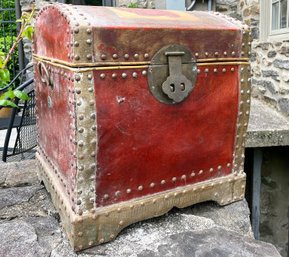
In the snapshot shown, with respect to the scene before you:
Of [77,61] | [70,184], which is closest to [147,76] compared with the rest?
[77,61]

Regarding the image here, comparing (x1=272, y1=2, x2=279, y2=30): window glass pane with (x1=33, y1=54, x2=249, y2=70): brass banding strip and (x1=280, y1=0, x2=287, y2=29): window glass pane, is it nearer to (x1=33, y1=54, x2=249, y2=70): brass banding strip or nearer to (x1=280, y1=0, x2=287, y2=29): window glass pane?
(x1=280, y1=0, x2=287, y2=29): window glass pane

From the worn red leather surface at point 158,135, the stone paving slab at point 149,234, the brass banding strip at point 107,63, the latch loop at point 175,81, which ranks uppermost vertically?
the brass banding strip at point 107,63

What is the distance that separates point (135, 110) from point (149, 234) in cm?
53

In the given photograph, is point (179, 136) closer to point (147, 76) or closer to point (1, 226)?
point (147, 76)

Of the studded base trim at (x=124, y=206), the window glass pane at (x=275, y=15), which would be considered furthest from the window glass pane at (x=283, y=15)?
the studded base trim at (x=124, y=206)

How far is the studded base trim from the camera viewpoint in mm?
1344

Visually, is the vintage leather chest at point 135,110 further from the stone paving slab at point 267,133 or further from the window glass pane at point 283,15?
the window glass pane at point 283,15

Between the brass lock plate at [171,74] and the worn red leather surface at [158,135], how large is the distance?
4 cm

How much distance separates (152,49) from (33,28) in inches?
29.5

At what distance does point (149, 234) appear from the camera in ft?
4.86

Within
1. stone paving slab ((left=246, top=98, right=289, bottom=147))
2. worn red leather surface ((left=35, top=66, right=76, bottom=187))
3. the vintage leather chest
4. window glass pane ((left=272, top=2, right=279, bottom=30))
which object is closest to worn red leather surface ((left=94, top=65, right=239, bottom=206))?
the vintage leather chest

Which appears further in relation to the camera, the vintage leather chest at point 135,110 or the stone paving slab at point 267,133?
the stone paving slab at point 267,133

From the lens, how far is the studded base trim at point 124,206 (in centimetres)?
134

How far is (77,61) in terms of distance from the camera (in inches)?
47.8
